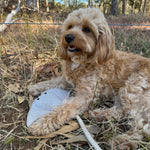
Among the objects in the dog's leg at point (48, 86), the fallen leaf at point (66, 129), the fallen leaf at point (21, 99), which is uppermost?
the dog's leg at point (48, 86)

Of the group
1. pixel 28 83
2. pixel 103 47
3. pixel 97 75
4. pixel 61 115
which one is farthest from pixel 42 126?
pixel 103 47

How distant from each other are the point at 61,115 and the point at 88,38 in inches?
47.8

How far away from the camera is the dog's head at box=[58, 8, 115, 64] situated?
2.23 metres

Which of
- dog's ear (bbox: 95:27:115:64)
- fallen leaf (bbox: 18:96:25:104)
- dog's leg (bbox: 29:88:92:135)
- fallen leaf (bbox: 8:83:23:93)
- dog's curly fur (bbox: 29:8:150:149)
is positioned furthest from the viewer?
fallen leaf (bbox: 8:83:23:93)

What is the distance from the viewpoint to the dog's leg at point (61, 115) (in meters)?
2.02

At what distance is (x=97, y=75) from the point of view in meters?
2.50

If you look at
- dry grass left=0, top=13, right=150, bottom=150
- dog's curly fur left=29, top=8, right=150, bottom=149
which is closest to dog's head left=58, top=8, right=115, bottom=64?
dog's curly fur left=29, top=8, right=150, bottom=149

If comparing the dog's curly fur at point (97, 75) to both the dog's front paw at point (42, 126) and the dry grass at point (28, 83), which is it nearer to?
the dog's front paw at point (42, 126)

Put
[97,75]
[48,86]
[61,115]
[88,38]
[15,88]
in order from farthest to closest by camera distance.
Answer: [48,86] → [15,88] → [97,75] → [88,38] → [61,115]

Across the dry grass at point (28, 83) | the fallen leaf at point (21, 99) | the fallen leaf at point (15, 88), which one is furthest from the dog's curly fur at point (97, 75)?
the fallen leaf at point (15, 88)

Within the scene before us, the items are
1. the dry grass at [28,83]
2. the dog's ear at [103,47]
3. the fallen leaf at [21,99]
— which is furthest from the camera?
the fallen leaf at [21,99]

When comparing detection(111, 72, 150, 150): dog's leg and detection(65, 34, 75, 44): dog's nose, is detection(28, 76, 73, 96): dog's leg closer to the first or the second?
detection(65, 34, 75, 44): dog's nose

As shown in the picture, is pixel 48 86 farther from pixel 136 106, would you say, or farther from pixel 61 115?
pixel 136 106

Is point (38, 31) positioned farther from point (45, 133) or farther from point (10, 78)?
point (45, 133)
